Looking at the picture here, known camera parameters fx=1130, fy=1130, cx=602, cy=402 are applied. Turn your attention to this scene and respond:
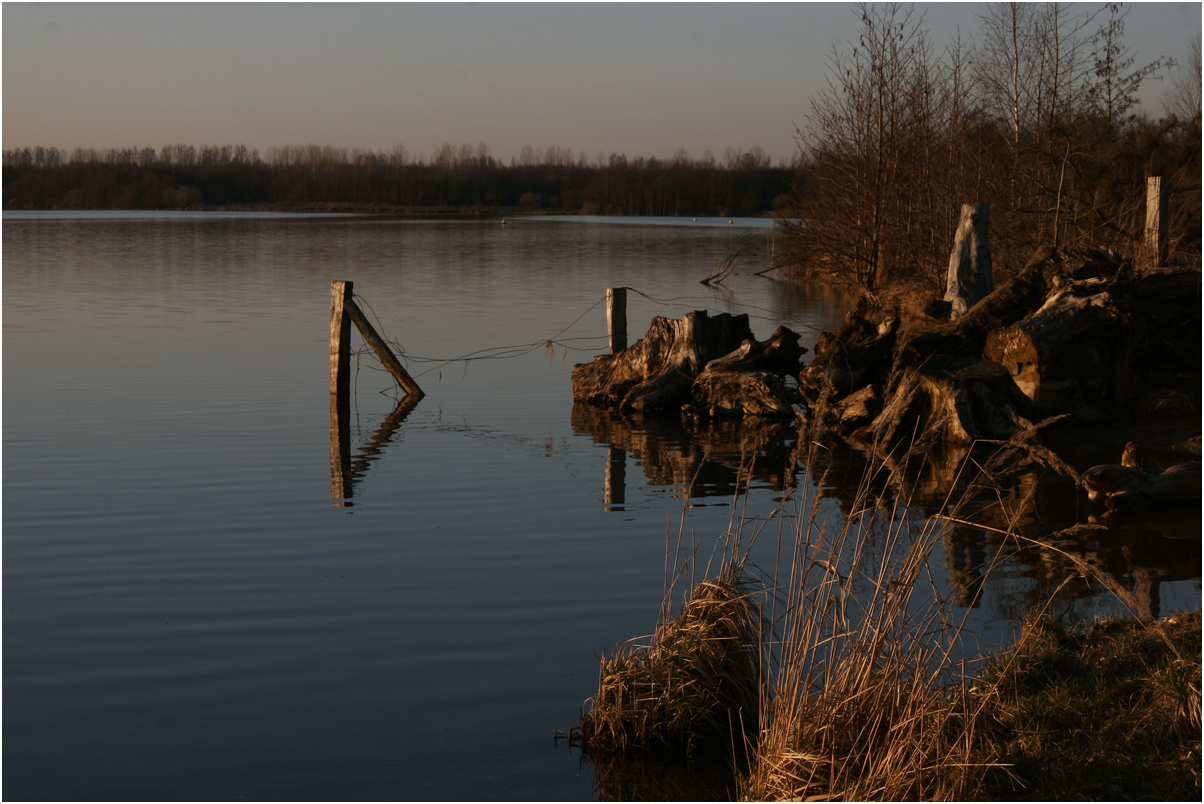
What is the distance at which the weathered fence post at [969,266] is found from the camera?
49.9 ft

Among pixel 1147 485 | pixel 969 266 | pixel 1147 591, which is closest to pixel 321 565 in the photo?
pixel 1147 591

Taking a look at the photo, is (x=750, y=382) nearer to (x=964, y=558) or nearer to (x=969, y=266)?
(x=969, y=266)

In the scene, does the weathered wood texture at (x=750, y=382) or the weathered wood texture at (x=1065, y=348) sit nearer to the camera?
the weathered wood texture at (x=1065, y=348)

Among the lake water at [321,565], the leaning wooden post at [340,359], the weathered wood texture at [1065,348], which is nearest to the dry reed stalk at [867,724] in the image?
the lake water at [321,565]

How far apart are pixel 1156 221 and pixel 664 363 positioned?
27.4ft

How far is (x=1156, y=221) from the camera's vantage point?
17.5m

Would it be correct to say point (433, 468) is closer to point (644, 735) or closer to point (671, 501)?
point (671, 501)

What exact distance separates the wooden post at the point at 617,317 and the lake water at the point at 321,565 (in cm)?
143

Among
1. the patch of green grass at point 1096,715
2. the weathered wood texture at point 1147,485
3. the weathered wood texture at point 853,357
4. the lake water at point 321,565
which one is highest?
the weathered wood texture at point 853,357

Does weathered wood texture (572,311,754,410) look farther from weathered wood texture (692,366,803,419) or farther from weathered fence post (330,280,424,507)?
weathered fence post (330,280,424,507)

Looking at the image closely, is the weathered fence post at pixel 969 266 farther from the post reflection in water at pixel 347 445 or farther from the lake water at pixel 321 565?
the post reflection in water at pixel 347 445

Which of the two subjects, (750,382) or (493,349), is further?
(493,349)

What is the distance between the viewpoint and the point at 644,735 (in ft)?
17.0

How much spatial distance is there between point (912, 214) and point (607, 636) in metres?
22.1
